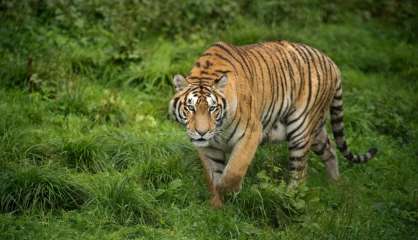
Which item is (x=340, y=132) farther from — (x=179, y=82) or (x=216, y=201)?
(x=179, y=82)

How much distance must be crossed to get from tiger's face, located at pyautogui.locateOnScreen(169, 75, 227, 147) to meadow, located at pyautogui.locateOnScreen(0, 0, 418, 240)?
1.79ft

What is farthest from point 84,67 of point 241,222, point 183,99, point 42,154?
point 241,222

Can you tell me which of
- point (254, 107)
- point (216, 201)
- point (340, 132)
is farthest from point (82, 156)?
point (340, 132)

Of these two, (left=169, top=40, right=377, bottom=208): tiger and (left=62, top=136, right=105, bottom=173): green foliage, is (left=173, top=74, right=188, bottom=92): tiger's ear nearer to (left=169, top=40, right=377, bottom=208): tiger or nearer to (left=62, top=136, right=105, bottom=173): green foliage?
(left=169, top=40, right=377, bottom=208): tiger

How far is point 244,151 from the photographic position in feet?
19.6

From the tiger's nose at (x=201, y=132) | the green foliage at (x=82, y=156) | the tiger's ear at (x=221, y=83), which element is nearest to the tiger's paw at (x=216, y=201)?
the tiger's nose at (x=201, y=132)

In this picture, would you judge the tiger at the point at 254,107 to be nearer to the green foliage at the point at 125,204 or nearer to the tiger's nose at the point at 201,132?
the tiger's nose at the point at 201,132

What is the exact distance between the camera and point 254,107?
6.09m

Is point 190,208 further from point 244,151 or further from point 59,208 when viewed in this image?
point 59,208

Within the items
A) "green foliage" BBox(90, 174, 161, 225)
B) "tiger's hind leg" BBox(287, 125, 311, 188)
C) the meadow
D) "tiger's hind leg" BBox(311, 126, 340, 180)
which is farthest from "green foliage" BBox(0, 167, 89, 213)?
"tiger's hind leg" BBox(311, 126, 340, 180)

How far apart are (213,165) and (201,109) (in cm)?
63

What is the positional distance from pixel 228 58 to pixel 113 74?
7.63 ft

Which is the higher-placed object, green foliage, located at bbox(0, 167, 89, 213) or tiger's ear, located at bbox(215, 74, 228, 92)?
tiger's ear, located at bbox(215, 74, 228, 92)

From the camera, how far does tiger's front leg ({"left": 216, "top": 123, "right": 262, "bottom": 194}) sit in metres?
5.96
